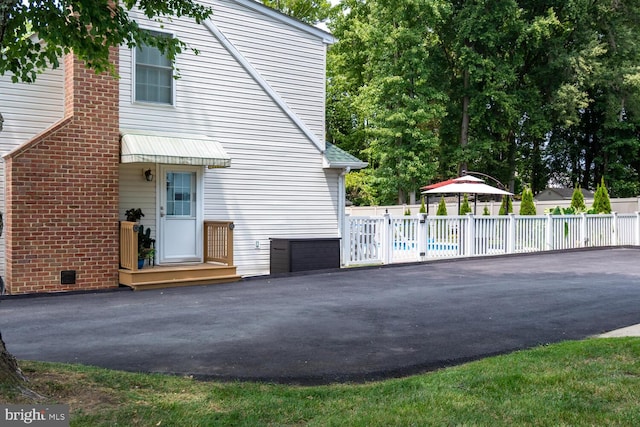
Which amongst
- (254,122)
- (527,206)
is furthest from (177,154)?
(527,206)

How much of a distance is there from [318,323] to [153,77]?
7.04 m

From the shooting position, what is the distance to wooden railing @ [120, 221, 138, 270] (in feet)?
32.7

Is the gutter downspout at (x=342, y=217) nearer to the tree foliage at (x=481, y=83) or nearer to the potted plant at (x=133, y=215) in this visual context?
the potted plant at (x=133, y=215)

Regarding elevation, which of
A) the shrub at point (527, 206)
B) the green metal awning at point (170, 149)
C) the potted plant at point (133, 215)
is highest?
the green metal awning at point (170, 149)

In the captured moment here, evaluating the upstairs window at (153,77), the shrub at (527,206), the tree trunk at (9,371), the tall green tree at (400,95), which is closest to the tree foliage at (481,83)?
the tall green tree at (400,95)

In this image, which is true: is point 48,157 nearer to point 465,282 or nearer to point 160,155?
point 160,155

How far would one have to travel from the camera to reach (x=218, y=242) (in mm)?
11703

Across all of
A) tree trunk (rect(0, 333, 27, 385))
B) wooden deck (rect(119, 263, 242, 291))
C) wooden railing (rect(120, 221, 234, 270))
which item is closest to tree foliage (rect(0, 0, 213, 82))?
tree trunk (rect(0, 333, 27, 385))

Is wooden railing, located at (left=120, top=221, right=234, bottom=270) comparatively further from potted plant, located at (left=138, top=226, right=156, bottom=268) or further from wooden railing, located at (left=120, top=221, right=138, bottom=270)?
potted plant, located at (left=138, top=226, right=156, bottom=268)

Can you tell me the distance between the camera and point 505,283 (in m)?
10.8

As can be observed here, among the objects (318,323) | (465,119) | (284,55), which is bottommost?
(318,323)

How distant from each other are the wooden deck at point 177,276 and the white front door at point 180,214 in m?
0.51

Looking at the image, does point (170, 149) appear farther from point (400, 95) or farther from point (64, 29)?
point (400, 95)

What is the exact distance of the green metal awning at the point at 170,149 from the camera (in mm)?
10234
